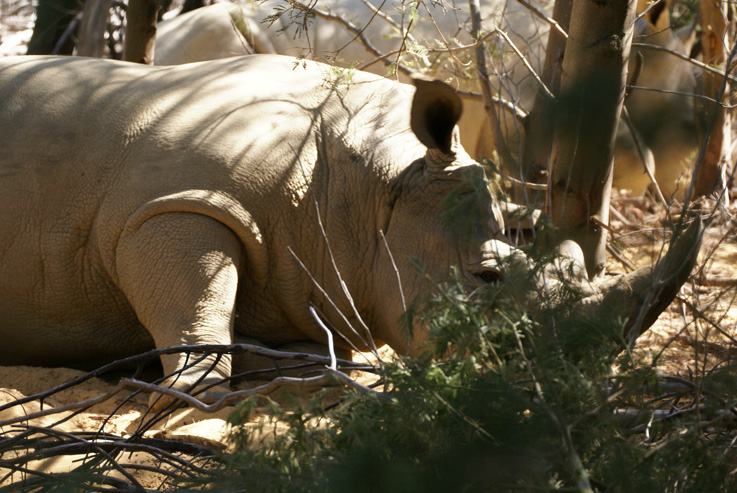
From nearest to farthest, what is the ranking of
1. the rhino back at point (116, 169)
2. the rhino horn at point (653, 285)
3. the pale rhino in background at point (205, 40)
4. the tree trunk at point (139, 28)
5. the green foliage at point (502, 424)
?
the green foliage at point (502, 424) → the rhino horn at point (653, 285) → the rhino back at point (116, 169) → the tree trunk at point (139, 28) → the pale rhino in background at point (205, 40)

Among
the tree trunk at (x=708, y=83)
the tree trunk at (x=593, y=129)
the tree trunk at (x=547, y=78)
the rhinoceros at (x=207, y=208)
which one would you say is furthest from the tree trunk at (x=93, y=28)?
the tree trunk at (x=708, y=83)

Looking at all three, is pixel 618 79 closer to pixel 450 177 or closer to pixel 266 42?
pixel 450 177

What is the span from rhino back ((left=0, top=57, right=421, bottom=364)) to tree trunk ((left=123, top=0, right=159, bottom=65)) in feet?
6.13

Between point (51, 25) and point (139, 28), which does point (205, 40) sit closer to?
point (51, 25)

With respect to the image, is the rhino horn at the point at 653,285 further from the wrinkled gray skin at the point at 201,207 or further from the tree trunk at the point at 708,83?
the tree trunk at the point at 708,83

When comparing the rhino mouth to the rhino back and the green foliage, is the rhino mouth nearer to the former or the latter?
the rhino back

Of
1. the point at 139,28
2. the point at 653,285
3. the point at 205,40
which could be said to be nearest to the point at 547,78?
the point at 653,285

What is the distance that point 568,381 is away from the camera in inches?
79.8

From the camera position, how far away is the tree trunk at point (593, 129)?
2.82 metres

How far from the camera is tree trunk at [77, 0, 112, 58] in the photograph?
23.7 ft

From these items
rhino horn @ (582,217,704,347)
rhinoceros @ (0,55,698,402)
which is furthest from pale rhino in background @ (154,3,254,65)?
rhino horn @ (582,217,704,347)

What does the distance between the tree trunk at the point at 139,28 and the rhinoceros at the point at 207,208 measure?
1.82 meters

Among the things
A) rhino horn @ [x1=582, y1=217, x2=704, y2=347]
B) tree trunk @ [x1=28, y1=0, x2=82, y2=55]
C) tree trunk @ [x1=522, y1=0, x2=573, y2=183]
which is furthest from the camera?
tree trunk @ [x1=28, y1=0, x2=82, y2=55]

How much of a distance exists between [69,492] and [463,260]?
2.11 m
